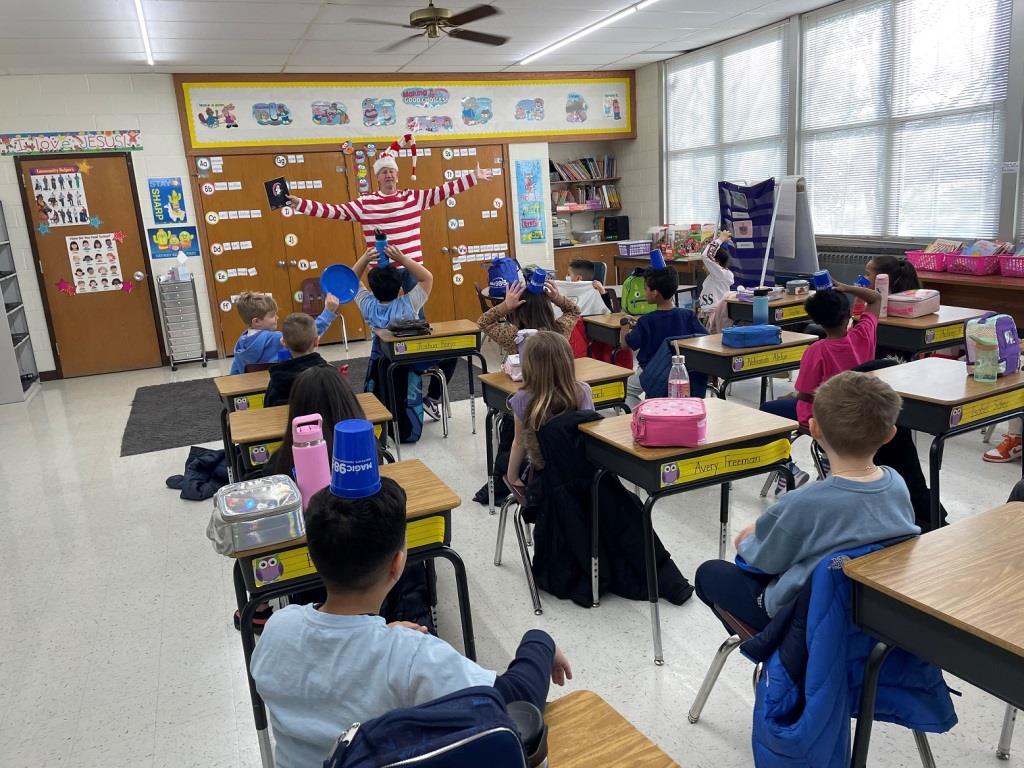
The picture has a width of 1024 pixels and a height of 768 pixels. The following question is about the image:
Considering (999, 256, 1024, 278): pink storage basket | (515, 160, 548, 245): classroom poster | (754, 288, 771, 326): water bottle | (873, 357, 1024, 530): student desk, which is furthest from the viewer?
(515, 160, 548, 245): classroom poster

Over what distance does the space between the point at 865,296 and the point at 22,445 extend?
5567 mm

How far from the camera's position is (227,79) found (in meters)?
7.59

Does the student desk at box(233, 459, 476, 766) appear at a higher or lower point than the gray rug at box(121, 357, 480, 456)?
higher

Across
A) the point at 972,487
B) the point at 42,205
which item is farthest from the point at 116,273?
the point at 972,487

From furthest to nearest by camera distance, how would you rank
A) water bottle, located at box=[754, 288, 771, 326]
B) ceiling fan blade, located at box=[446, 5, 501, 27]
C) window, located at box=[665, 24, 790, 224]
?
window, located at box=[665, 24, 790, 224] → ceiling fan blade, located at box=[446, 5, 501, 27] → water bottle, located at box=[754, 288, 771, 326]

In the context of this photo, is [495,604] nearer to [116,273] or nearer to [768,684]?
[768,684]

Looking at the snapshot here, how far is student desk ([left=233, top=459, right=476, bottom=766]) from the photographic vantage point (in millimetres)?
1878

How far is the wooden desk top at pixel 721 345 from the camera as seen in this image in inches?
149

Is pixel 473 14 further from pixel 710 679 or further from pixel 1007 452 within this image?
pixel 710 679

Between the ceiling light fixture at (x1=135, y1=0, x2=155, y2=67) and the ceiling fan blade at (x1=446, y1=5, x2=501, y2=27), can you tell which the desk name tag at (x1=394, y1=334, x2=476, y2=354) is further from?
the ceiling light fixture at (x1=135, y1=0, x2=155, y2=67)

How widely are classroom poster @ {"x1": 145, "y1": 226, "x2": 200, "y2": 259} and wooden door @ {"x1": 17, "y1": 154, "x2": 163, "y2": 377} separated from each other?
11 centimetres

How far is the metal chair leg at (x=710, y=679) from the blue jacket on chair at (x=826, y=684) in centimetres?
36

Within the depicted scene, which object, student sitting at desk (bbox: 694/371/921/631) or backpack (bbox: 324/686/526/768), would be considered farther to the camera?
student sitting at desk (bbox: 694/371/921/631)

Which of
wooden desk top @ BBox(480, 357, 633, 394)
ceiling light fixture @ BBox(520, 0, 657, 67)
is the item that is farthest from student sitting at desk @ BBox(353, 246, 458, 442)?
ceiling light fixture @ BBox(520, 0, 657, 67)
